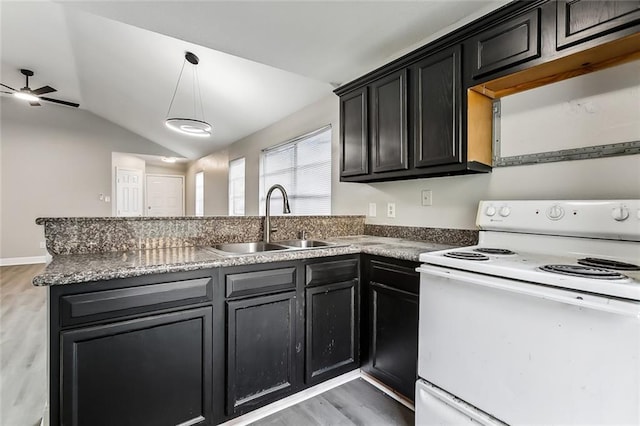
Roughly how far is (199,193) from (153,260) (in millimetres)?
7914

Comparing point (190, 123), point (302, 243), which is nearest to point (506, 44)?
point (302, 243)

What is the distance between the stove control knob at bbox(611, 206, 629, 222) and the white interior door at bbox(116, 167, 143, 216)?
8.44 meters

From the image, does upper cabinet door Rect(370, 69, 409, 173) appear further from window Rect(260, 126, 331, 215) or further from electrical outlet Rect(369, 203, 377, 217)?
window Rect(260, 126, 331, 215)

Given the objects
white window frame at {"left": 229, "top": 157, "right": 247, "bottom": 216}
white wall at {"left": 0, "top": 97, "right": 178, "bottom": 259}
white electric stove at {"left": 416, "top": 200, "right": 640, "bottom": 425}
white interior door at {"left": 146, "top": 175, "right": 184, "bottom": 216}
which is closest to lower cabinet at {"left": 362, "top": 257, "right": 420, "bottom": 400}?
white electric stove at {"left": 416, "top": 200, "right": 640, "bottom": 425}

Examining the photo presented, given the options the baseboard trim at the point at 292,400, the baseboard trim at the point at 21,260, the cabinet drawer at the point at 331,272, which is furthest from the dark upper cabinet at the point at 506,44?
the baseboard trim at the point at 21,260

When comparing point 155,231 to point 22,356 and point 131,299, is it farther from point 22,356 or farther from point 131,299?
point 22,356

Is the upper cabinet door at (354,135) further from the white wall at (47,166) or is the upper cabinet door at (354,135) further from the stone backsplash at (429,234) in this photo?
the white wall at (47,166)

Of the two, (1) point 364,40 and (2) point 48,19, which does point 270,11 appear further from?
(2) point 48,19

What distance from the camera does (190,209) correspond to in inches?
373

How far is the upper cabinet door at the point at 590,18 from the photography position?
1.10 meters

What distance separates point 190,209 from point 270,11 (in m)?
8.75

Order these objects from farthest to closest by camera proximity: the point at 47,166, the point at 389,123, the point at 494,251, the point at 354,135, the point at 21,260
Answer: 1. the point at 47,166
2. the point at 21,260
3. the point at 354,135
4. the point at 389,123
5. the point at 494,251

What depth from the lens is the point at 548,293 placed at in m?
0.97

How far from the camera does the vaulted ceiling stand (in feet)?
5.72
